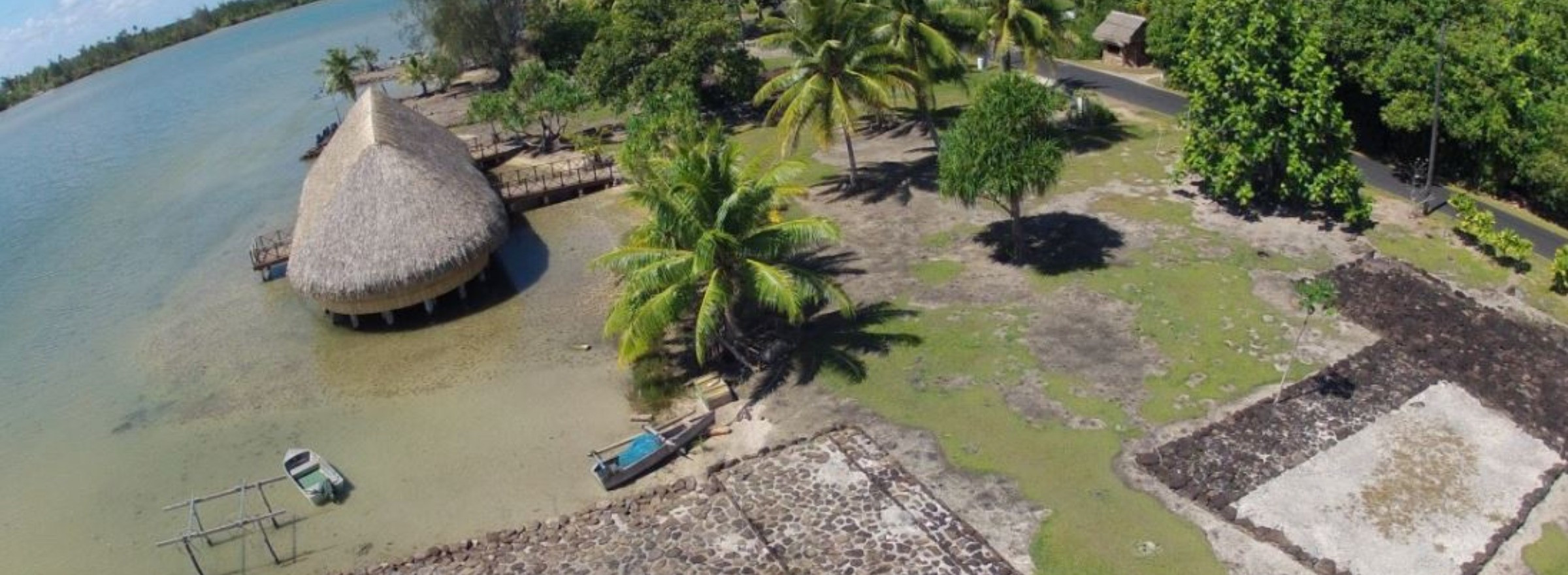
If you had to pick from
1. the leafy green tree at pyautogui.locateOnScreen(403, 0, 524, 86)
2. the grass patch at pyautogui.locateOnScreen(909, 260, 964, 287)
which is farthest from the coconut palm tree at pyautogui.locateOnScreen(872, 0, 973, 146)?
the leafy green tree at pyautogui.locateOnScreen(403, 0, 524, 86)

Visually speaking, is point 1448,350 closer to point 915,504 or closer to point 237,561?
point 915,504

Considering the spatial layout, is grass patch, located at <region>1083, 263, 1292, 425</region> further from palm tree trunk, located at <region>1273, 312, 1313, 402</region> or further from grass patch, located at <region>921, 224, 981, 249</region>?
grass patch, located at <region>921, 224, 981, 249</region>

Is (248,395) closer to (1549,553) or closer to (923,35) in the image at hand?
(923,35)

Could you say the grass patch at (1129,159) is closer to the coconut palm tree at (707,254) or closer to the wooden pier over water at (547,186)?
the coconut palm tree at (707,254)

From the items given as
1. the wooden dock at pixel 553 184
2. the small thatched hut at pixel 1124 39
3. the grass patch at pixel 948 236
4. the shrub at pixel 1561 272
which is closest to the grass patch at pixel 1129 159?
the grass patch at pixel 948 236

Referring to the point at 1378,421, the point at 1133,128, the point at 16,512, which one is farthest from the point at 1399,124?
the point at 16,512

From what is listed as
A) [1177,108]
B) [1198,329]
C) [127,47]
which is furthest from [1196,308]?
[127,47]

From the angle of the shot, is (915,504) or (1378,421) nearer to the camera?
(915,504)
